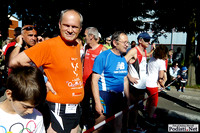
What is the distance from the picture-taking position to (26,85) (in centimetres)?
131

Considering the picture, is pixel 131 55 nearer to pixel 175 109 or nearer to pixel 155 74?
pixel 155 74

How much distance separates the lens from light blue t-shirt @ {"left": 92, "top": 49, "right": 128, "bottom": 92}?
286 centimetres

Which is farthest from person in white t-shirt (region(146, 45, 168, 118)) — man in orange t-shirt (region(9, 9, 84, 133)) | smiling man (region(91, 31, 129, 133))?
man in orange t-shirt (region(9, 9, 84, 133))

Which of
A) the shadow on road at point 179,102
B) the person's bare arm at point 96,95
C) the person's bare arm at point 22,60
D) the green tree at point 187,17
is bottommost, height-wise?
the shadow on road at point 179,102

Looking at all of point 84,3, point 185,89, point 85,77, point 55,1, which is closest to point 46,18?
point 55,1

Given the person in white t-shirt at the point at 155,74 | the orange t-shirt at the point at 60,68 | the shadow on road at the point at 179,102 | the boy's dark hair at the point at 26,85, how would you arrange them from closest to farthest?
the boy's dark hair at the point at 26,85 → the orange t-shirt at the point at 60,68 → the person in white t-shirt at the point at 155,74 → the shadow on road at the point at 179,102

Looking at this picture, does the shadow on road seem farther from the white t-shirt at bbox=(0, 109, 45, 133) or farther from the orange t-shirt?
the white t-shirt at bbox=(0, 109, 45, 133)

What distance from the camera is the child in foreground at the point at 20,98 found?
1311 millimetres

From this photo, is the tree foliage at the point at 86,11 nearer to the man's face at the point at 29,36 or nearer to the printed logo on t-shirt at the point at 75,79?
the man's face at the point at 29,36

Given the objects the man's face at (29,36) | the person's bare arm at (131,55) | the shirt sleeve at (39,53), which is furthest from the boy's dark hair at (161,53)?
Answer: the shirt sleeve at (39,53)

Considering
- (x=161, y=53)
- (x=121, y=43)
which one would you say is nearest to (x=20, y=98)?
(x=121, y=43)

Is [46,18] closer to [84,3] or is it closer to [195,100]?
[84,3]

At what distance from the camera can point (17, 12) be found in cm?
1051

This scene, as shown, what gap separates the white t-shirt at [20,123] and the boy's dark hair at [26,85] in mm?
170
